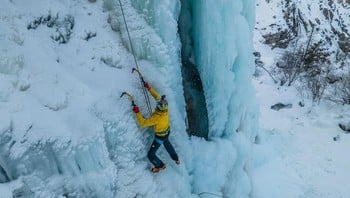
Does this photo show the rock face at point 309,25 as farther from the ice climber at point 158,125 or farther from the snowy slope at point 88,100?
the ice climber at point 158,125

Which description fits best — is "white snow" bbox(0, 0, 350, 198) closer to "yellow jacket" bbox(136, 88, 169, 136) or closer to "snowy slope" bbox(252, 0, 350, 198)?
"snowy slope" bbox(252, 0, 350, 198)

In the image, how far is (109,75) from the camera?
19.2 feet

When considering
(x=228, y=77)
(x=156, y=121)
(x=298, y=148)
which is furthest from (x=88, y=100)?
(x=298, y=148)

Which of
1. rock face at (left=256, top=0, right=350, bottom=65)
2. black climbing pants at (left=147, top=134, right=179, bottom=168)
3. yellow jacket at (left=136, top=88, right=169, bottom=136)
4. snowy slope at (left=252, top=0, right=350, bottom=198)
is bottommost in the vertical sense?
snowy slope at (left=252, top=0, right=350, bottom=198)

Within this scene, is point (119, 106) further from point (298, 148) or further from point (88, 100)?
point (298, 148)

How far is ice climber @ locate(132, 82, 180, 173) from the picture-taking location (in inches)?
225

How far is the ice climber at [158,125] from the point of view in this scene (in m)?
5.71

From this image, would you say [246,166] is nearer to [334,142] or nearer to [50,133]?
[334,142]

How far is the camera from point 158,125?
5.81 m

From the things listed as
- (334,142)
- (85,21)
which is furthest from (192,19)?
(334,142)

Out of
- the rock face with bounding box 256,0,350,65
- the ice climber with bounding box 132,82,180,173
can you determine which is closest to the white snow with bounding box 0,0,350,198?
the ice climber with bounding box 132,82,180,173

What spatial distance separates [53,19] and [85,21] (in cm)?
51

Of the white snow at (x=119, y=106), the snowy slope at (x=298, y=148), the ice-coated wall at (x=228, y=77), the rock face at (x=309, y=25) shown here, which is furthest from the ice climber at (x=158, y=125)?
the rock face at (x=309, y=25)

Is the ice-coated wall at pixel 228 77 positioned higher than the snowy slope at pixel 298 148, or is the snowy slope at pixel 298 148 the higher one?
the ice-coated wall at pixel 228 77
